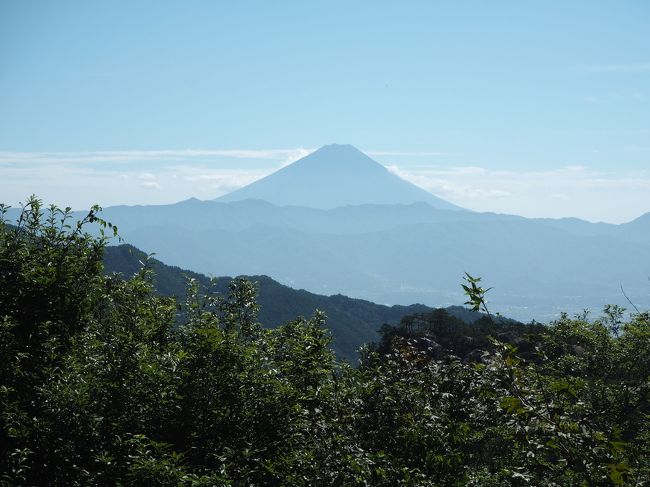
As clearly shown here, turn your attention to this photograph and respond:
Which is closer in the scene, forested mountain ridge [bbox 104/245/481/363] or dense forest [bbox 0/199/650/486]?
dense forest [bbox 0/199/650/486]

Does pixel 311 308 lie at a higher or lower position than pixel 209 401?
lower

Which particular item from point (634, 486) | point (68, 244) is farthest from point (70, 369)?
point (634, 486)

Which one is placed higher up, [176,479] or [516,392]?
[516,392]

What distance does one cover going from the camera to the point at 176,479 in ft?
25.8

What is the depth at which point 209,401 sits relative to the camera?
10.1 metres

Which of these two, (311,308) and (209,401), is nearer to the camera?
(209,401)

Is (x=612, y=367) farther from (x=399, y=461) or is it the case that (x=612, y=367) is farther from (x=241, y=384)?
(x=241, y=384)

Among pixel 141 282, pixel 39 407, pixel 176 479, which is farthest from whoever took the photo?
pixel 141 282

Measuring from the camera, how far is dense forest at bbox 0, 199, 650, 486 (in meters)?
8.06

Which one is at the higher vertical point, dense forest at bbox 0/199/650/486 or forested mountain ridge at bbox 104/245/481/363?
dense forest at bbox 0/199/650/486

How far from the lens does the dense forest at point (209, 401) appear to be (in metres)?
8.06

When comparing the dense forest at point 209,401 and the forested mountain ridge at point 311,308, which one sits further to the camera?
the forested mountain ridge at point 311,308

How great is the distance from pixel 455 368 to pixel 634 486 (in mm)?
10135

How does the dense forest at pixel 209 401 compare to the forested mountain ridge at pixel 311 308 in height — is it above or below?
A: above
